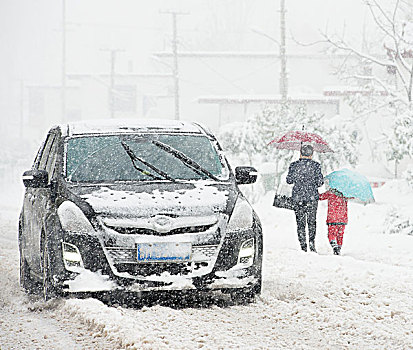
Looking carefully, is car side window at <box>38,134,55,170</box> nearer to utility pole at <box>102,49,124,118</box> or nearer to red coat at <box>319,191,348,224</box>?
red coat at <box>319,191,348,224</box>

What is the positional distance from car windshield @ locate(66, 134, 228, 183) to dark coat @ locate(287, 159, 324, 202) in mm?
3192

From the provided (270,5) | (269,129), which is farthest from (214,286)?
(270,5)

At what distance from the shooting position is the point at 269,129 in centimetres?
2317

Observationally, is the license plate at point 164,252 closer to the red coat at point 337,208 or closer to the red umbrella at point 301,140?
the red coat at point 337,208

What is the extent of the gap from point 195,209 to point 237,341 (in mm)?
1245

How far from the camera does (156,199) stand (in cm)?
646

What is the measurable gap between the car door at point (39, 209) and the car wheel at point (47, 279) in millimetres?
260

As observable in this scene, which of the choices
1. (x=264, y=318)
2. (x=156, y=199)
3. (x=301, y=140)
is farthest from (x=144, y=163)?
(x=301, y=140)

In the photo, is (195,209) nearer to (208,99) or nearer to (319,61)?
(208,99)

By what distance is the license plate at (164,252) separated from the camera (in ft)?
20.1

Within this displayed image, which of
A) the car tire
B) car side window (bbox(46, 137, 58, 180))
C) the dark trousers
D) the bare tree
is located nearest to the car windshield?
car side window (bbox(46, 137, 58, 180))

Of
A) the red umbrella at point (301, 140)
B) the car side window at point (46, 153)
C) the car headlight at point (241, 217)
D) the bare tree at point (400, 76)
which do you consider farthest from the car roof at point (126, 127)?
the bare tree at point (400, 76)

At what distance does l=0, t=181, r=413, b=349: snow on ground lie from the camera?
5551 millimetres

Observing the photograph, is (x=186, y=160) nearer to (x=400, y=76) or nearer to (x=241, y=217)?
(x=241, y=217)
